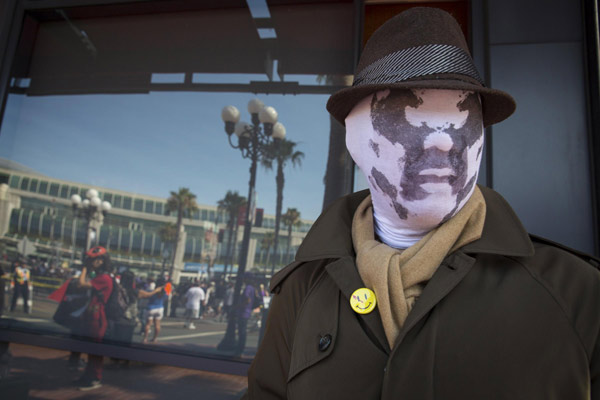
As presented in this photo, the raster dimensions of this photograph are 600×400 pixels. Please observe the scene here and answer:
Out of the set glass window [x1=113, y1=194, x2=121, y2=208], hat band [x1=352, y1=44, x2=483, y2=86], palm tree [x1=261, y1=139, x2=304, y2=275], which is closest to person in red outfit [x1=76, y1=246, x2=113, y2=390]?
glass window [x1=113, y1=194, x2=121, y2=208]

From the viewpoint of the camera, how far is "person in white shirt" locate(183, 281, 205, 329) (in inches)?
142

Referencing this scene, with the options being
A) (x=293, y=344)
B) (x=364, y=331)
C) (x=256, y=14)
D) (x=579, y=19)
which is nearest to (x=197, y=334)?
(x=293, y=344)

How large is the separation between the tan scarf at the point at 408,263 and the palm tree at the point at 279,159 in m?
2.64

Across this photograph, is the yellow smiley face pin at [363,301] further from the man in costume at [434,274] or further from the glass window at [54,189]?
the glass window at [54,189]

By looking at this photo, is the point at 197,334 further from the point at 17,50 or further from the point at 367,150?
the point at 17,50

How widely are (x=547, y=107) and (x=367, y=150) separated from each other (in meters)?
1.88

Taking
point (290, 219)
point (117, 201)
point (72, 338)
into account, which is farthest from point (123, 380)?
point (290, 219)

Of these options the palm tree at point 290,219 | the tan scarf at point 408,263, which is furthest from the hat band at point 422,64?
the palm tree at point 290,219

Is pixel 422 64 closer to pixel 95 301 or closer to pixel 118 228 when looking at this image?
pixel 95 301

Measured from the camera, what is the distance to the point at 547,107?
7.61ft

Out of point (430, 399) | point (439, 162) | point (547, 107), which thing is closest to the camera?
point (430, 399)

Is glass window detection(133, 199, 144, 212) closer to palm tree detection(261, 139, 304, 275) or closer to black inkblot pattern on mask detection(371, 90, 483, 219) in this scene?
palm tree detection(261, 139, 304, 275)

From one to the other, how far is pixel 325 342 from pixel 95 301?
3.50 m

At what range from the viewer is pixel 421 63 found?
0.98m
